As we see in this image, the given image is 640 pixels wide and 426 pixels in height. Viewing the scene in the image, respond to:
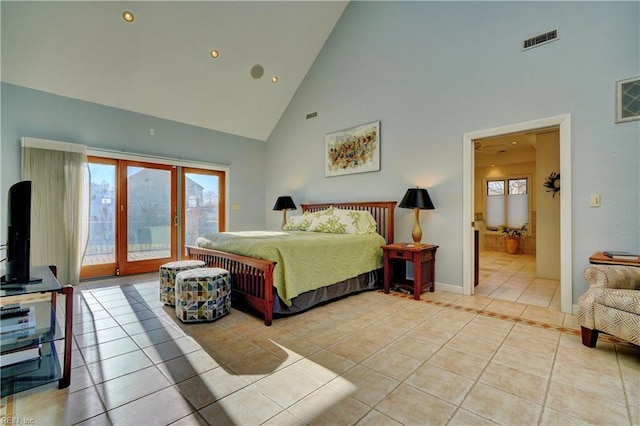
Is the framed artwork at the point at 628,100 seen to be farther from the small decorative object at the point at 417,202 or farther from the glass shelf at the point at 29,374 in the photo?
the glass shelf at the point at 29,374

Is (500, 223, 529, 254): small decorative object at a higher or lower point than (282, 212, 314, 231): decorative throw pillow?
lower

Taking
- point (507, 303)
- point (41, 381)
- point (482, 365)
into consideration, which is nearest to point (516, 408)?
point (482, 365)

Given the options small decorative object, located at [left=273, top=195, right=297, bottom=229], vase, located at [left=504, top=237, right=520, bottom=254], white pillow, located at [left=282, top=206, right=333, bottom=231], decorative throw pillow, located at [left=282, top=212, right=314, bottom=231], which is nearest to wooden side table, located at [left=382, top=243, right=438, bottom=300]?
white pillow, located at [left=282, top=206, right=333, bottom=231]

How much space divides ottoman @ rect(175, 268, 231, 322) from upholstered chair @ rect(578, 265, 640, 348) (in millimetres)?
3146

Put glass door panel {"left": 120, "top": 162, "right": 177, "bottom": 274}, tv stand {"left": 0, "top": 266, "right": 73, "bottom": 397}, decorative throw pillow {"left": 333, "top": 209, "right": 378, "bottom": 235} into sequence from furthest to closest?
glass door panel {"left": 120, "top": 162, "right": 177, "bottom": 274} → decorative throw pillow {"left": 333, "top": 209, "right": 378, "bottom": 235} → tv stand {"left": 0, "top": 266, "right": 73, "bottom": 397}

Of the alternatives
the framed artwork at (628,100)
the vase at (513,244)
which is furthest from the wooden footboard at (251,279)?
the vase at (513,244)

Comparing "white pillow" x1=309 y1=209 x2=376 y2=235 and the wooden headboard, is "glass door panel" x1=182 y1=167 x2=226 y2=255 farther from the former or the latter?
the wooden headboard

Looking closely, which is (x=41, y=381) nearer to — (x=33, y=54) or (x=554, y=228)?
(x=33, y=54)

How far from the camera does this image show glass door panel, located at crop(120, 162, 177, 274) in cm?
497

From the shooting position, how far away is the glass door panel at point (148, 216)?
Answer: 4.97 m

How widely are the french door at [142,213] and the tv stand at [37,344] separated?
3112 millimetres

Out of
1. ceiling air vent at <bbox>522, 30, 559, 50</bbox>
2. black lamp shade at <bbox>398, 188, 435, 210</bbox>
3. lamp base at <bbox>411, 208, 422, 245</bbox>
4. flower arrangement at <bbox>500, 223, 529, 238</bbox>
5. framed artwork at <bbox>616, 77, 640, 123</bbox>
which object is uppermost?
ceiling air vent at <bbox>522, 30, 559, 50</bbox>

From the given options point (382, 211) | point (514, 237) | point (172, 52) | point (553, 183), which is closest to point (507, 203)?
point (514, 237)

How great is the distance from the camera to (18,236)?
75.2 inches
